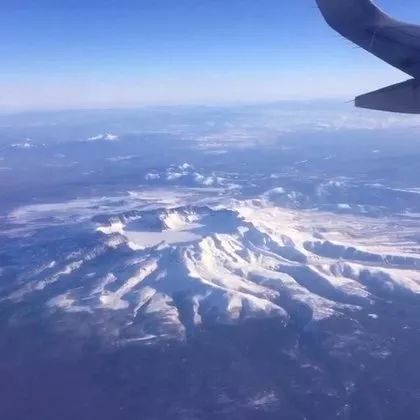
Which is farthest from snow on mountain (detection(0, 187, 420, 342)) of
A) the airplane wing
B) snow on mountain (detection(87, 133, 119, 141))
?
snow on mountain (detection(87, 133, 119, 141))

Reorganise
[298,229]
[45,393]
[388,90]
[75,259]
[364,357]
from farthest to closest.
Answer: [298,229]
[75,259]
[364,357]
[45,393]
[388,90]

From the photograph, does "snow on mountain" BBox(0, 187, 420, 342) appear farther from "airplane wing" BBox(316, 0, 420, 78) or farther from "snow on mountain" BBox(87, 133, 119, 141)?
"snow on mountain" BBox(87, 133, 119, 141)

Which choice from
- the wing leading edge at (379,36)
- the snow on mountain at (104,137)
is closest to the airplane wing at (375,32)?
the wing leading edge at (379,36)

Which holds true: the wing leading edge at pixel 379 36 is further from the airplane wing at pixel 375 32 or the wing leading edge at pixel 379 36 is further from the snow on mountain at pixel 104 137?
the snow on mountain at pixel 104 137

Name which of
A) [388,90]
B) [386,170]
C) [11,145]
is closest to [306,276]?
[388,90]

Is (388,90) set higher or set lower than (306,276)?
higher

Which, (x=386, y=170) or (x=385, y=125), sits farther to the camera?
(x=385, y=125)

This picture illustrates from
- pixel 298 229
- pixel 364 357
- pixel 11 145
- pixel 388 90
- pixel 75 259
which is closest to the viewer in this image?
pixel 388 90

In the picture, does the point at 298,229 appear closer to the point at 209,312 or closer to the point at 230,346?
the point at 209,312
